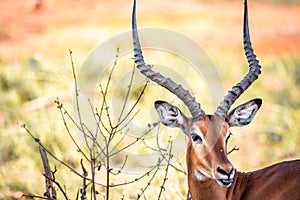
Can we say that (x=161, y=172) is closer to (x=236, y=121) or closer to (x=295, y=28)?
(x=236, y=121)

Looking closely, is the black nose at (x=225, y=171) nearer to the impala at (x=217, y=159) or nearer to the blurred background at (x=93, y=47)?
the impala at (x=217, y=159)

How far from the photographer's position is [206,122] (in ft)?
24.1

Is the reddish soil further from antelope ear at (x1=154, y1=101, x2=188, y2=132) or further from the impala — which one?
the impala

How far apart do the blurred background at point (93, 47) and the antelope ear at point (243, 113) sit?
185cm

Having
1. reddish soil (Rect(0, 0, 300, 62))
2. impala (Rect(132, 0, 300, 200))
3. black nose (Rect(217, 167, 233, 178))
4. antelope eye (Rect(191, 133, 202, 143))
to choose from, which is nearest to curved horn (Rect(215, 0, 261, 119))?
impala (Rect(132, 0, 300, 200))

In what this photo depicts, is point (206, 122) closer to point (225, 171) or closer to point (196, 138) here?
point (196, 138)

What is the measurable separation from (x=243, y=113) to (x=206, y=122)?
60cm

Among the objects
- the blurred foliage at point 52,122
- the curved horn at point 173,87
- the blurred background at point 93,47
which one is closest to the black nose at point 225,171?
the curved horn at point 173,87

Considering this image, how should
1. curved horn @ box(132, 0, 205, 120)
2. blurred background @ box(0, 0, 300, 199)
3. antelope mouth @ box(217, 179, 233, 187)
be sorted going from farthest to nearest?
1. blurred background @ box(0, 0, 300, 199)
2. curved horn @ box(132, 0, 205, 120)
3. antelope mouth @ box(217, 179, 233, 187)

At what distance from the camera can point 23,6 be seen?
74.6ft

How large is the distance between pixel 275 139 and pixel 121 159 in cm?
274

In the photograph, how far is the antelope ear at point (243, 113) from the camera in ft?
25.2

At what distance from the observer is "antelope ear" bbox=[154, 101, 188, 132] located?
25.1 ft

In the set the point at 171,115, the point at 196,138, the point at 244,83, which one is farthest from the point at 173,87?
the point at 244,83
